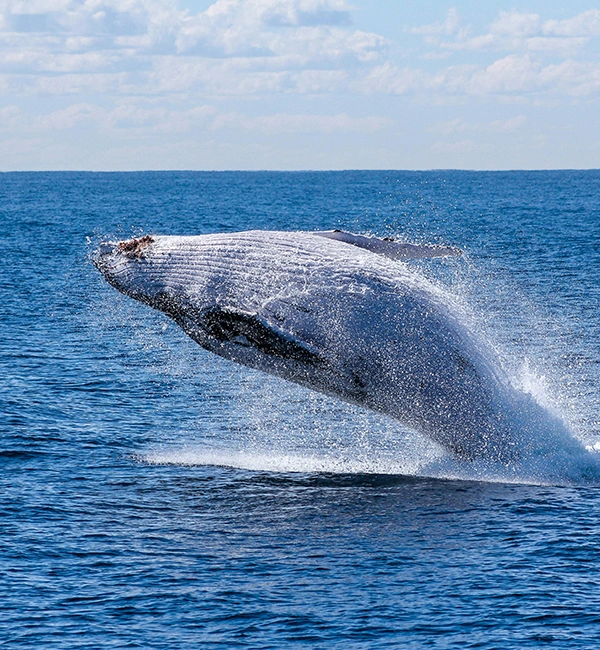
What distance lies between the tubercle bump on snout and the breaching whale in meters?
0.02

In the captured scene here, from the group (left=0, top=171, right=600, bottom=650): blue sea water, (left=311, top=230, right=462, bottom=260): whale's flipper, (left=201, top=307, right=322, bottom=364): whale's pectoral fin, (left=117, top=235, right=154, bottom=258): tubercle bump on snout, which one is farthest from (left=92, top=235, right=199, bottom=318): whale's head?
(left=311, top=230, right=462, bottom=260): whale's flipper

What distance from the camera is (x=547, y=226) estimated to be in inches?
3625

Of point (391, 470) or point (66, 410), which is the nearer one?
point (391, 470)

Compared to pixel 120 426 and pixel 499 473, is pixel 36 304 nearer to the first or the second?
pixel 120 426

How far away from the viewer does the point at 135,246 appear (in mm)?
17859

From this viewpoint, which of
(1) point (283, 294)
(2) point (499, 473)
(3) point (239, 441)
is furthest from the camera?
(3) point (239, 441)

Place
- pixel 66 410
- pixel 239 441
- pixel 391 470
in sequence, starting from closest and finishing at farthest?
pixel 391 470
pixel 239 441
pixel 66 410

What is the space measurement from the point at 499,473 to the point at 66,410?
35.4ft

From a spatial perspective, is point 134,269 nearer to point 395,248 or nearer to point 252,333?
point 252,333

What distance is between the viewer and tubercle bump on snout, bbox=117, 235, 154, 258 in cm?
1777

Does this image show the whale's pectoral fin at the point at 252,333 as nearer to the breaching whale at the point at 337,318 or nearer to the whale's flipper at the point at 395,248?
the breaching whale at the point at 337,318

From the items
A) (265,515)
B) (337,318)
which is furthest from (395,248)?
(265,515)

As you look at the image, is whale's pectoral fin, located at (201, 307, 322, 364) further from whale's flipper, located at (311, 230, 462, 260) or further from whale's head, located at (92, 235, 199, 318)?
whale's flipper, located at (311, 230, 462, 260)

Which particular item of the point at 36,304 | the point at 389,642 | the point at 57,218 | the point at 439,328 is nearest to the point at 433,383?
the point at 439,328
